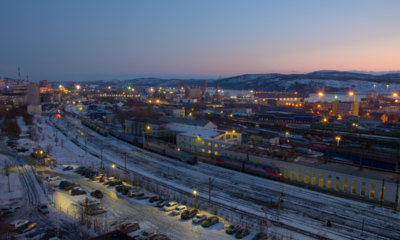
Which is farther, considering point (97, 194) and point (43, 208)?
point (97, 194)

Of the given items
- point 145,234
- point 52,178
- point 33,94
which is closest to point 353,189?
point 145,234

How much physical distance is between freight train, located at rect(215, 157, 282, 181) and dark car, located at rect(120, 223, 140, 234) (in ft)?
21.6

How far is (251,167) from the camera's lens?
1237 centimetres

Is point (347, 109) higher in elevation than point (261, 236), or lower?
higher

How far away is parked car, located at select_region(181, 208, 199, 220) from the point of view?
7.88 m

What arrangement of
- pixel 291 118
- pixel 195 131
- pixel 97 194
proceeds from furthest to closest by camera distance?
1. pixel 291 118
2. pixel 195 131
3. pixel 97 194

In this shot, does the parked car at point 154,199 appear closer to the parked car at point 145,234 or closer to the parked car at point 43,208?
the parked car at point 145,234

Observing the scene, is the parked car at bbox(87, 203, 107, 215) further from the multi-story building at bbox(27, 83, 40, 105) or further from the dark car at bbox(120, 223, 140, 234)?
the multi-story building at bbox(27, 83, 40, 105)

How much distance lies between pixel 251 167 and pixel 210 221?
5.30m

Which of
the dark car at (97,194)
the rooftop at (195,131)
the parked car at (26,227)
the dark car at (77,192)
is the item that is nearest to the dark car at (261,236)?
the dark car at (97,194)

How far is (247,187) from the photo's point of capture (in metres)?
10.8

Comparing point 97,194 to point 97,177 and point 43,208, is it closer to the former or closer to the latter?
point 43,208

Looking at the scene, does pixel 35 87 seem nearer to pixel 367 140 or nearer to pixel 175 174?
pixel 175 174

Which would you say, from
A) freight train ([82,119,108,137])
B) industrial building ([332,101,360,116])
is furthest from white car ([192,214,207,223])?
industrial building ([332,101,360,116])
